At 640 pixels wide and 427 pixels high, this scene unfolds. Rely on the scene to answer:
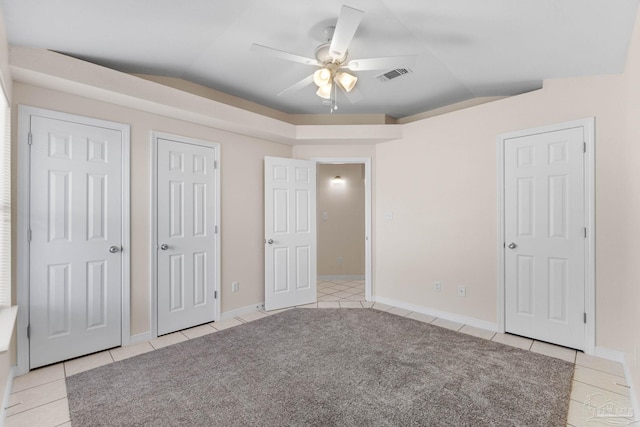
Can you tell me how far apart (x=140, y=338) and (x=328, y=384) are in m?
1.99

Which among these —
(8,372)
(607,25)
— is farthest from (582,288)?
(8,372)

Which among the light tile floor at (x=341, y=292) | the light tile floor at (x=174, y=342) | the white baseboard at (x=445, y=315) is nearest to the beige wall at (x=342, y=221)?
the light tile floor at (x=341, y=292)

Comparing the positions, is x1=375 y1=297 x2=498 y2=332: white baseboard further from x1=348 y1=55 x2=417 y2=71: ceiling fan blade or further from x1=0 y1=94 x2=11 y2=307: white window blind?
x1=0 y1=94 x2=11 y2=307: white window blind

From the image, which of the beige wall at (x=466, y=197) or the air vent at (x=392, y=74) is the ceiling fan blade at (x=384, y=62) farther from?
the beige wall at (x=466, y=197)

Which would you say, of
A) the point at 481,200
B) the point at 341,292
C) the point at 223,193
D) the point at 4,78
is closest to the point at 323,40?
the point at 223,193

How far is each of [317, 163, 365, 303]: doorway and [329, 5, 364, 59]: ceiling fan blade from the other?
3.86 m

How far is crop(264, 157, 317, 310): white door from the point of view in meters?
4.02

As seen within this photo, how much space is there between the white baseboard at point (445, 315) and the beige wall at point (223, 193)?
5.83ft

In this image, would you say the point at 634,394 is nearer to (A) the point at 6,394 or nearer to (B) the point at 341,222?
(A) the point at 6,394

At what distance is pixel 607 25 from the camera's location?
2.07 metres

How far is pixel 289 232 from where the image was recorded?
4172 millimetres

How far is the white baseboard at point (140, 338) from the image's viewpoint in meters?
2.94

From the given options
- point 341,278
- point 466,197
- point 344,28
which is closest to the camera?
point 344,28

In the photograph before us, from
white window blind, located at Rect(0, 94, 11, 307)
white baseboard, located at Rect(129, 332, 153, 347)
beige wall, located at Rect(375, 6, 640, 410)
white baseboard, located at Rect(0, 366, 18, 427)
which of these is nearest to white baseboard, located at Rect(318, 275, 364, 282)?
beige wall, located at Rect(375, 6, 640, 410)
